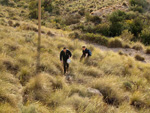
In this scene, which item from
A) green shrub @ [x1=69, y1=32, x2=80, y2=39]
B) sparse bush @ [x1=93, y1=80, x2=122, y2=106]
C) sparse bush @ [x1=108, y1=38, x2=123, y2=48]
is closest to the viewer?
sparse bush @ [x1=93, y1=80, x2=122, y2=106]

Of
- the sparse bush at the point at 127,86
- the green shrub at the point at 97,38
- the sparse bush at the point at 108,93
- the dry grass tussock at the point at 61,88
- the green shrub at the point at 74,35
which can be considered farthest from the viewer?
the green shrub at the point at 74,35

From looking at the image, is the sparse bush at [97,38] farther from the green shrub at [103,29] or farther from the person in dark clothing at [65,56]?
the person in dark clothing at [65,56]

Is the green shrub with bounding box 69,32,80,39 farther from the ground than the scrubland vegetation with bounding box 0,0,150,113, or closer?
farther from the ground

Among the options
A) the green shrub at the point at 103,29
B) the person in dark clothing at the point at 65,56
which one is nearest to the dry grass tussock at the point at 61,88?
the person in dark clothing at the point at 65,56

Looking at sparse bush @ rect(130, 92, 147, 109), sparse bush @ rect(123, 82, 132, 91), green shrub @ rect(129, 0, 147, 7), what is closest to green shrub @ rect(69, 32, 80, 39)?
sparse bush @ rect(123, 82, 132, 91)

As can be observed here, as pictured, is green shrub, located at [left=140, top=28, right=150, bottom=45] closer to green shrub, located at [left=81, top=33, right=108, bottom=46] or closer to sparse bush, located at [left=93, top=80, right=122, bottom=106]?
green shrub, located at [left=81, top=33, right=108, bottom=46]

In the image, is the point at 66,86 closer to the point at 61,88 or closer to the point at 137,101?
the point at 61,88

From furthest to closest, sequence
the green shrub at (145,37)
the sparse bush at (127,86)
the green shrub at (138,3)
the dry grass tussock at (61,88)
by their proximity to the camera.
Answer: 1. the green shrub at (138,3)
2. the green shrub at (145,37)
3. the sparse bush at (127,86)
4. the dry grass tussock at (61,88)

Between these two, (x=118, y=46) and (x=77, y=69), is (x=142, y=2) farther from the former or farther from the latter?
(x=77, y=69)

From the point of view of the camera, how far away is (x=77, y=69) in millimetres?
7629

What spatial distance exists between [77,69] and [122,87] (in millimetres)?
2379

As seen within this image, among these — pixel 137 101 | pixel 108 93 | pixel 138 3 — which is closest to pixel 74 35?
pixel 108 93

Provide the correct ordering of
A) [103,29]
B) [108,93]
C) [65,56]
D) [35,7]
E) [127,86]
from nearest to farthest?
[108,93], [127,86], [65,56], [103,29], [35,7]

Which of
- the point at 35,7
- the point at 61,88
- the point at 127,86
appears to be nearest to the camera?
the point at 61,88
